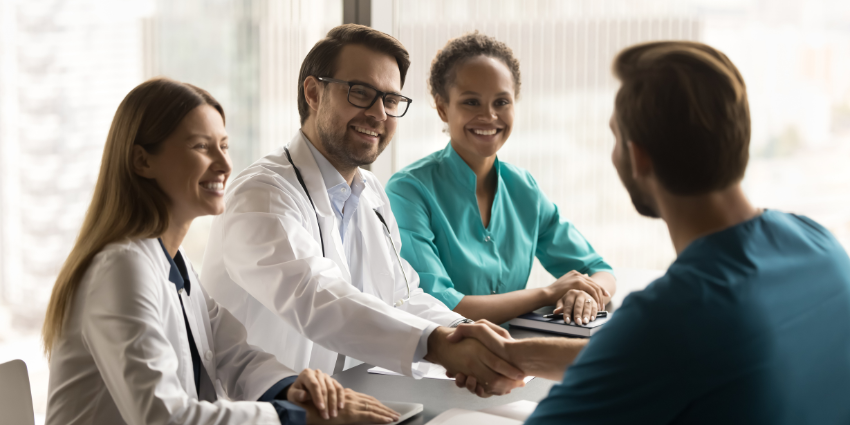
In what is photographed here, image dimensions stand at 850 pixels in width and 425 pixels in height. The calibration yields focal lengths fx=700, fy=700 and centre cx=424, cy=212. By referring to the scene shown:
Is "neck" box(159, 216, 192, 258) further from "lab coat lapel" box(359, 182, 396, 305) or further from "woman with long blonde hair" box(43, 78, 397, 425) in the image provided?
"lab coat lapel" box(359, 182, 396, 305)

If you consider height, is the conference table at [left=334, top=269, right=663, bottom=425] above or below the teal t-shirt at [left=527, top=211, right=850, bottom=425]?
below

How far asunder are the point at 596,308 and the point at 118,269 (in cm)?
127

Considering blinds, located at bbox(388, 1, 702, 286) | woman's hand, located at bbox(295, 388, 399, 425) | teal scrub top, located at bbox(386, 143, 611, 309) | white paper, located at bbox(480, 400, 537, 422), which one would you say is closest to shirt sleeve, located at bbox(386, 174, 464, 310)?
teal scrub top, located at bbox(386, 143, 611, 309)

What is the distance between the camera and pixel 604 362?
0.88 m

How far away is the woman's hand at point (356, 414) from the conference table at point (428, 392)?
0.16 ft

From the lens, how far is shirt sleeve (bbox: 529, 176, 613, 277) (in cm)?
247

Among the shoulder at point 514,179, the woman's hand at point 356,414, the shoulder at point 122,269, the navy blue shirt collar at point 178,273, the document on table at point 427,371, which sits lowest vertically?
the document on table at point 427,371

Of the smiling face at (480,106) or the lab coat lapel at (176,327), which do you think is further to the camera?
the smiling face at (480,106)

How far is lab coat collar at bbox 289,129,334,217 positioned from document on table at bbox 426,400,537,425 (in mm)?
742

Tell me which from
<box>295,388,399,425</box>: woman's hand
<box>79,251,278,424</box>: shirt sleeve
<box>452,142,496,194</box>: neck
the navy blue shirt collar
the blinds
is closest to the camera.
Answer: <box>79,251,278,424</box>: shirt sleeve

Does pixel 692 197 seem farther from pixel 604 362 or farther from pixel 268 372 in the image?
pixel 268 372

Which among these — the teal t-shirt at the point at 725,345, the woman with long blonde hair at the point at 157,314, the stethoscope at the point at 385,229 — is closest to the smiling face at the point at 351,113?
the stethoscope at the point at 385,229

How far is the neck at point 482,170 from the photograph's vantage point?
241cm

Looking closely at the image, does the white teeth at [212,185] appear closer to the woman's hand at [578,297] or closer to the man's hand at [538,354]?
the man's hand at [538,354]
